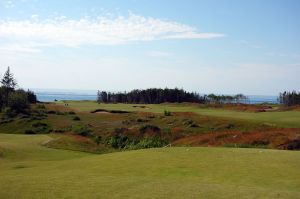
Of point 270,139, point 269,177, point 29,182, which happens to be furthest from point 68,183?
point 270,139

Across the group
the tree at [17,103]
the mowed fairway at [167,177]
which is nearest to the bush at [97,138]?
the mowed fairway at [167,177]

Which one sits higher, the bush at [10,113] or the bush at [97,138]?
the bush at [10,113]

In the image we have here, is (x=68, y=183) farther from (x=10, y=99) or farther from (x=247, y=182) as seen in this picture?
(x=10, y=99)

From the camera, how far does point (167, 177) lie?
16797 mm

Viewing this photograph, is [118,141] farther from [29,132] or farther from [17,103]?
[17,103]

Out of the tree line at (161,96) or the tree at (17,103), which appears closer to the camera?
the tree at (17,103)

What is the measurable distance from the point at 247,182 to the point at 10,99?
76171 millimetres

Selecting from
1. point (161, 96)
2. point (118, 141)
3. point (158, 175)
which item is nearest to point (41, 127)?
point (118, 141)

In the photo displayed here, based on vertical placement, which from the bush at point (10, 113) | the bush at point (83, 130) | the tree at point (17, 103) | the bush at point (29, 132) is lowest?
the bush at point (29, 132)

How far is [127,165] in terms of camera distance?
20.0 m

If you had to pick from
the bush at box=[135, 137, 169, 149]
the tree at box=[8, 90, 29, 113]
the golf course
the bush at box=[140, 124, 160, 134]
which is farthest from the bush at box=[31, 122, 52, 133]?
the golf course

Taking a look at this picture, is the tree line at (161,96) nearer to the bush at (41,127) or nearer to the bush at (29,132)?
the bush at (41,127)

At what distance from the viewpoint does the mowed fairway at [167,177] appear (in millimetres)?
13500

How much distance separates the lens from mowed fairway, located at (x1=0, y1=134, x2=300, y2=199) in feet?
44.3
